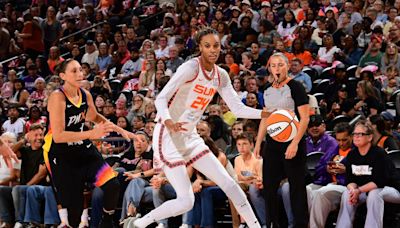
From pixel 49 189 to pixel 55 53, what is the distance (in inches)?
272

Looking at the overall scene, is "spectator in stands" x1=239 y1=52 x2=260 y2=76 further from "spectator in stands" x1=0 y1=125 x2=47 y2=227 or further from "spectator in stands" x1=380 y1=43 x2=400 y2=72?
"spectator in stands" x1=0 y1=125 x2=47 y2=227

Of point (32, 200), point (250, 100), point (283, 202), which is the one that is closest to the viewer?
point (283, 202)

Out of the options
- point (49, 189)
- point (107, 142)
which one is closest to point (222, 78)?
point (49, 189)

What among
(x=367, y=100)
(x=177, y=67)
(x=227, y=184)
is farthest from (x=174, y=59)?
(x=227, y=184)

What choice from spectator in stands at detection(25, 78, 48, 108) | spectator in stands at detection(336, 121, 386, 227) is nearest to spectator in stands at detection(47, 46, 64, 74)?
spectator in stands at detection(25, 78, 48, 108)

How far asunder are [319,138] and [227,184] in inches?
111

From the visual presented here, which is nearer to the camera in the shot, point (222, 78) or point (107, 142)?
point (222, 78)

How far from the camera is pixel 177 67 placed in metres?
14.4

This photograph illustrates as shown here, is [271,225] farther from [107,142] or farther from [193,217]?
[107,142]

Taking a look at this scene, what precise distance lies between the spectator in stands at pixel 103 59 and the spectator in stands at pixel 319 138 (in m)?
7.52

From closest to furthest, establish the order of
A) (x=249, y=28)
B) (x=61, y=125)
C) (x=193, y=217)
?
(x=61, y=125) → (x=193, y=217) → (x=249, y=28)

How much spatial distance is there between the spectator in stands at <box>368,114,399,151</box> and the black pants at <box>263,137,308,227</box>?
1705mm

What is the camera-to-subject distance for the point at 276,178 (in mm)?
7617

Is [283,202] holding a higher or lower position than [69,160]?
lower
